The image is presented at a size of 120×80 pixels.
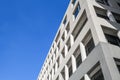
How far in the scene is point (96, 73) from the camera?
11969 millimetres

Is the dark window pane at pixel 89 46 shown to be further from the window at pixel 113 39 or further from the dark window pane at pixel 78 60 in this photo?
the dark window pane at pixel 78 60

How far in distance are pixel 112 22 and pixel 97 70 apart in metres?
5.88

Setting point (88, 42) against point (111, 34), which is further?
point (88, 42)

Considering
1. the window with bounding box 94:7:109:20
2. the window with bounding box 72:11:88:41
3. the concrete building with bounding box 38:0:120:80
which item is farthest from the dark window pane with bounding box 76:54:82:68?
the window with bounding box 94:7:109:20

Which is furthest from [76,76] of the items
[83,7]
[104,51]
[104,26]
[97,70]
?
[83,7]

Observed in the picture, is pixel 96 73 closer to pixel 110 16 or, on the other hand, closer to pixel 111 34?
pixel 111 34

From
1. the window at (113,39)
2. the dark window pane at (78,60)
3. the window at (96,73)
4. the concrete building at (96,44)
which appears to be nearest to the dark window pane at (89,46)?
the concrete building at (96,44)

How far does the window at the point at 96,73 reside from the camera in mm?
11664

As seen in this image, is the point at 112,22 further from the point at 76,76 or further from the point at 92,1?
the point at 76,76

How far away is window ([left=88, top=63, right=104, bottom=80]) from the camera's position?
1166cm

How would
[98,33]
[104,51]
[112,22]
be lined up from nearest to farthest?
1. [104,51]
2. [98,33]
3. [112,22]

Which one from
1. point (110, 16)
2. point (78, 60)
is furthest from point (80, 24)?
point (78, 60)

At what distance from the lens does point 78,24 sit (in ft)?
59.3

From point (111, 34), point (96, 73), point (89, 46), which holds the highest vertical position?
point (111, 34)
